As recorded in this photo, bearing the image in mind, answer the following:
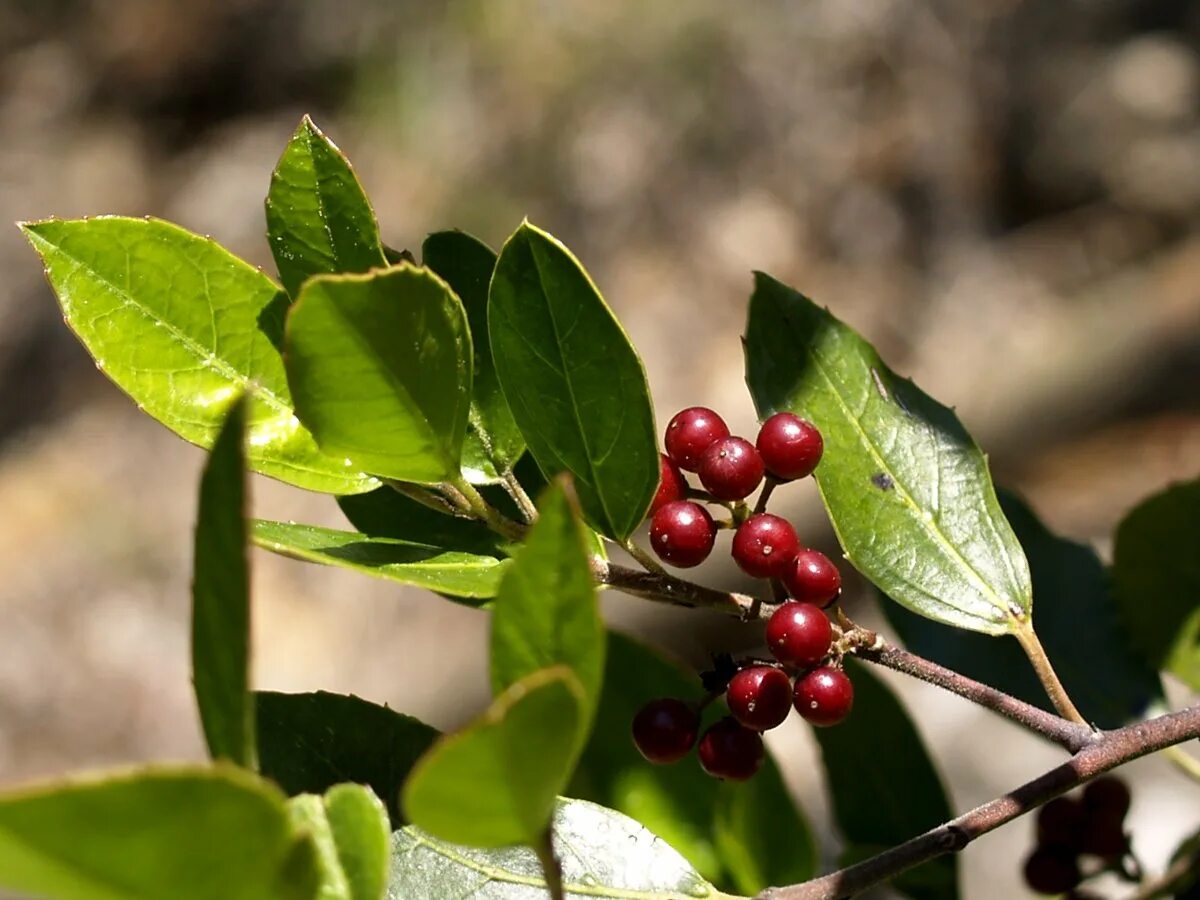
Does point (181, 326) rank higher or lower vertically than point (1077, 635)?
higher

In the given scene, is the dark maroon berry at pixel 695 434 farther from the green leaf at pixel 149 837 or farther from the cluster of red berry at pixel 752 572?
A: the green leaf at pixel 149 837

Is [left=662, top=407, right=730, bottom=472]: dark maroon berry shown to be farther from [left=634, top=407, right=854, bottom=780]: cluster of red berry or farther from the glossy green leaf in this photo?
the glossy green leaf

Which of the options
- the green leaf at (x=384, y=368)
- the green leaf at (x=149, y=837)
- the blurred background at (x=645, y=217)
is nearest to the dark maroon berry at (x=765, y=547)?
the green leaf at (x=384, y=368)

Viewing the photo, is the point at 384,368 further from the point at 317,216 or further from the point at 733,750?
the point at 733,750

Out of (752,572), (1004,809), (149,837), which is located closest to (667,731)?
(752,572)

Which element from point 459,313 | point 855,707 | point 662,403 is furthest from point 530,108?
point 459,313

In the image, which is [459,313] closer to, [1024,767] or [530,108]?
[1024,767]
